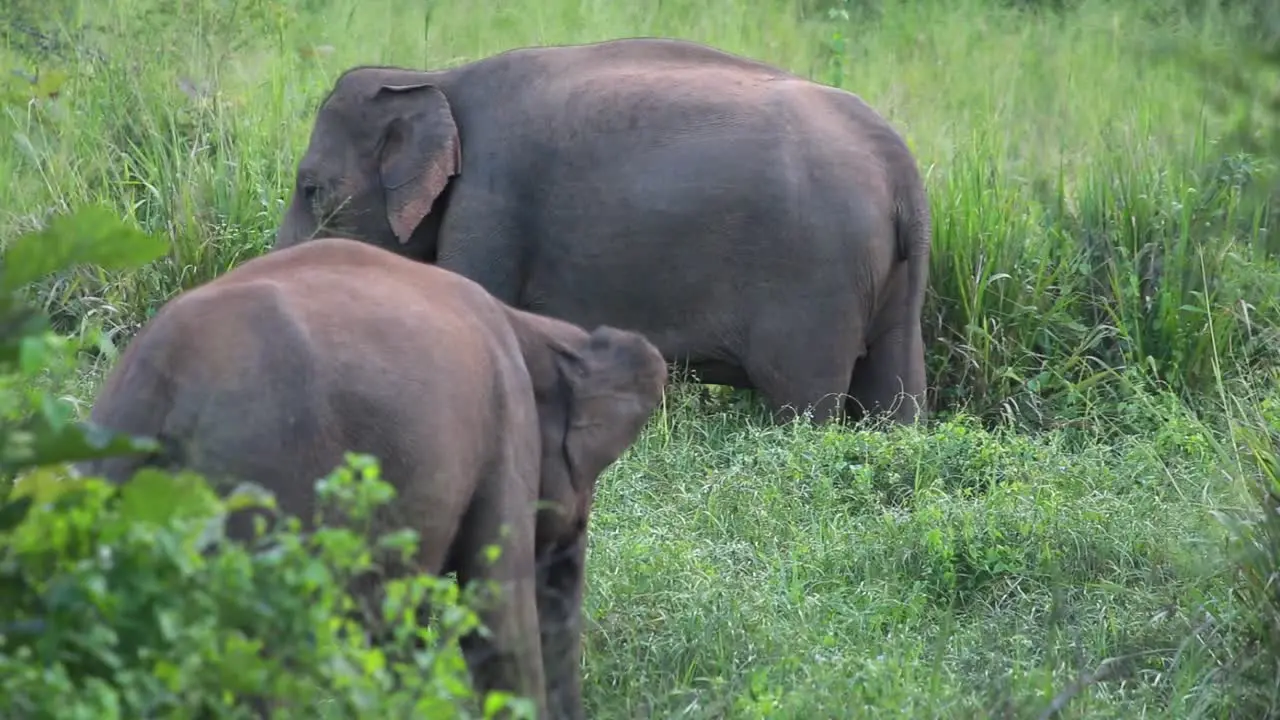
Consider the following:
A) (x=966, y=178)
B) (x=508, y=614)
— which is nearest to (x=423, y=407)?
(x=508, y=614)

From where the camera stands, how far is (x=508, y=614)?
3703mm

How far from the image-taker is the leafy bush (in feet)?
7.97

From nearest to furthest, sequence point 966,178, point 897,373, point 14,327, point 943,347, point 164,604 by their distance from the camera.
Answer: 1. point 164,604
2. point 14,327
3. point 897,373
4. point 943,347
5. point 966,178

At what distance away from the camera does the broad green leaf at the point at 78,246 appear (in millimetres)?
2756

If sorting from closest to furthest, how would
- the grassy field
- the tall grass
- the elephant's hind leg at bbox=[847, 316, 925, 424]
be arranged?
the grassy field
the elephant's hind leg at bbox=[847, 316, 925, 424]
the tall grass

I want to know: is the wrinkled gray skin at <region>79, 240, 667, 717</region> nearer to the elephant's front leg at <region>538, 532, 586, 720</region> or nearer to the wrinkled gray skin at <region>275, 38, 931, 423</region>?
the elephant's front leg at <region>538, 532, 586, 720</region>

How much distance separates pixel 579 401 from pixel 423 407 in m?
0.64

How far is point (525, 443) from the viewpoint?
3.79 meters

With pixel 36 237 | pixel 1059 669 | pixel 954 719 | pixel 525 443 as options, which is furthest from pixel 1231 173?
pixel 36 237

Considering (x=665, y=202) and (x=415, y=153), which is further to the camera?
(x=415, y=153)

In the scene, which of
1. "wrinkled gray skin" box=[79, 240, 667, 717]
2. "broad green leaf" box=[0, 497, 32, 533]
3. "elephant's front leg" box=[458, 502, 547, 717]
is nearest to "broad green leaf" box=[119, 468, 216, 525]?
→ "broad green leaf" box=[0, 497, 32, 533]

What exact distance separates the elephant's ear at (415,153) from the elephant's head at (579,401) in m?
2.90

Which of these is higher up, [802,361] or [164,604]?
[164,604]

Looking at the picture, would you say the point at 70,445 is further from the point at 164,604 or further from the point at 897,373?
the point at 897,373
